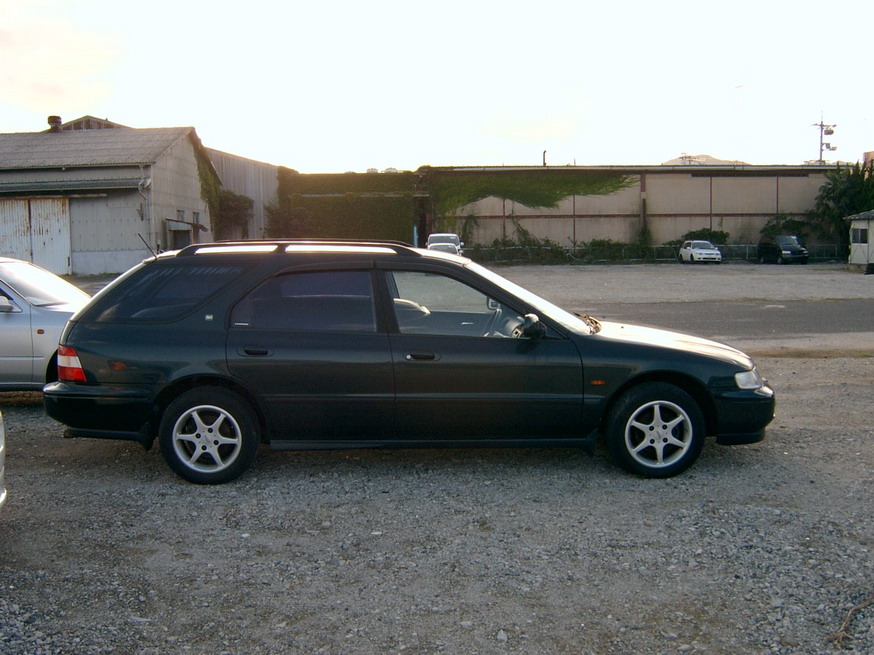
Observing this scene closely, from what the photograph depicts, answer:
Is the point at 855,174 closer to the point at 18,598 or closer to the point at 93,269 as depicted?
→ the point at 93,269

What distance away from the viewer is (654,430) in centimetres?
577

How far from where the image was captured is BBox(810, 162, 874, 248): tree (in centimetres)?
4700

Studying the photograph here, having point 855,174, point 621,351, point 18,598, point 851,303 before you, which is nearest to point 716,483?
point 621,351

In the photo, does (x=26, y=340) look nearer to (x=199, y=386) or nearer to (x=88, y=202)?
(x=199, y=386)

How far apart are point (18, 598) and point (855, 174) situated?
51228 millimetres

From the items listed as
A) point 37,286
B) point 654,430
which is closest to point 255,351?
point 654,430

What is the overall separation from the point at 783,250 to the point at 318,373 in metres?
43.1

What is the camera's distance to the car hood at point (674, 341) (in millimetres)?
5922

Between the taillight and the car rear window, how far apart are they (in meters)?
0.28

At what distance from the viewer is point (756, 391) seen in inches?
233

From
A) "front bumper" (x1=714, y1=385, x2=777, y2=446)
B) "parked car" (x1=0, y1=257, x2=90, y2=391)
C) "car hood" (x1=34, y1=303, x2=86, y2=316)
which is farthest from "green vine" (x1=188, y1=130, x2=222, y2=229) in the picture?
"front bumper" (x1=714, y1=385, x2=777, y2=446)

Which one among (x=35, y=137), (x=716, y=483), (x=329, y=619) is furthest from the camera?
(x=35, y=137)

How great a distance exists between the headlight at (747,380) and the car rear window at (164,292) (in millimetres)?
3446

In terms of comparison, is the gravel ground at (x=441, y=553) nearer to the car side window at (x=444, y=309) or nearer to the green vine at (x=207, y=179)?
the car side window at (x=444, y=309)
